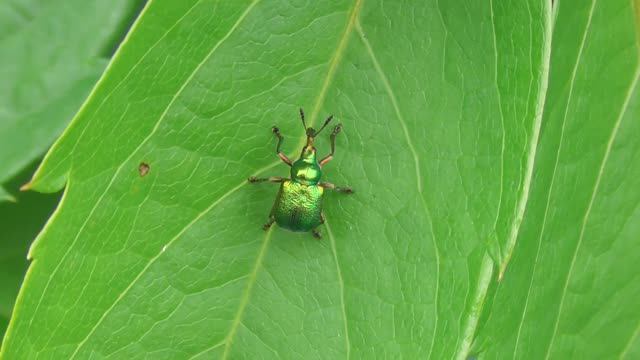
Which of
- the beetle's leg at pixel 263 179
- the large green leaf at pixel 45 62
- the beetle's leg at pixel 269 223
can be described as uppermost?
the large green leaf at pixel 45 62

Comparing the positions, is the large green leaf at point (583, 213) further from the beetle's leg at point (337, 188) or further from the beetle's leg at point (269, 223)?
the beetle's leg at point (269, 223)

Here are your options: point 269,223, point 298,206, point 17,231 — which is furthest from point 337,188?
point 17,231

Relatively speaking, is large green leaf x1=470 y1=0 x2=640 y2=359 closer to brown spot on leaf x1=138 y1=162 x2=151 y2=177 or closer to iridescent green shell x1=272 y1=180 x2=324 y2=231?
iridescent green shell x1=272 y1=180 x2=324 y2=231

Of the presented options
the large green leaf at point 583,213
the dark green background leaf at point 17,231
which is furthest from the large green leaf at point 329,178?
the dark green background leaf at point 17,231

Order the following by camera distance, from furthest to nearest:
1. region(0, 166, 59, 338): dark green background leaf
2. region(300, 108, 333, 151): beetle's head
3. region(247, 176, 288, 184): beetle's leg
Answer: region(0, 166, 59, 338): dark green background leaf < region(247, 176, 288, 184): beetle's leg < region(300, 108, 333, 151): beetle's head

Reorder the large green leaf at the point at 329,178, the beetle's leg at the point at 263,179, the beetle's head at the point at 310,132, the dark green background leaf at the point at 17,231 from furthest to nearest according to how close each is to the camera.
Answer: the dark green background leaf at the point at 17,231 < the beetle's leg at the point at 263,179 < the beetle's head at the point at 310,132 < the large green leaf at the point at 329,178

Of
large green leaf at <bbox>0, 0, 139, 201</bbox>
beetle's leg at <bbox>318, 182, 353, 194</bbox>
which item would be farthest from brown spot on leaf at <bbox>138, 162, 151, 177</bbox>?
large green leaf at <bbox>0, 0, 139, 201</bbox>
